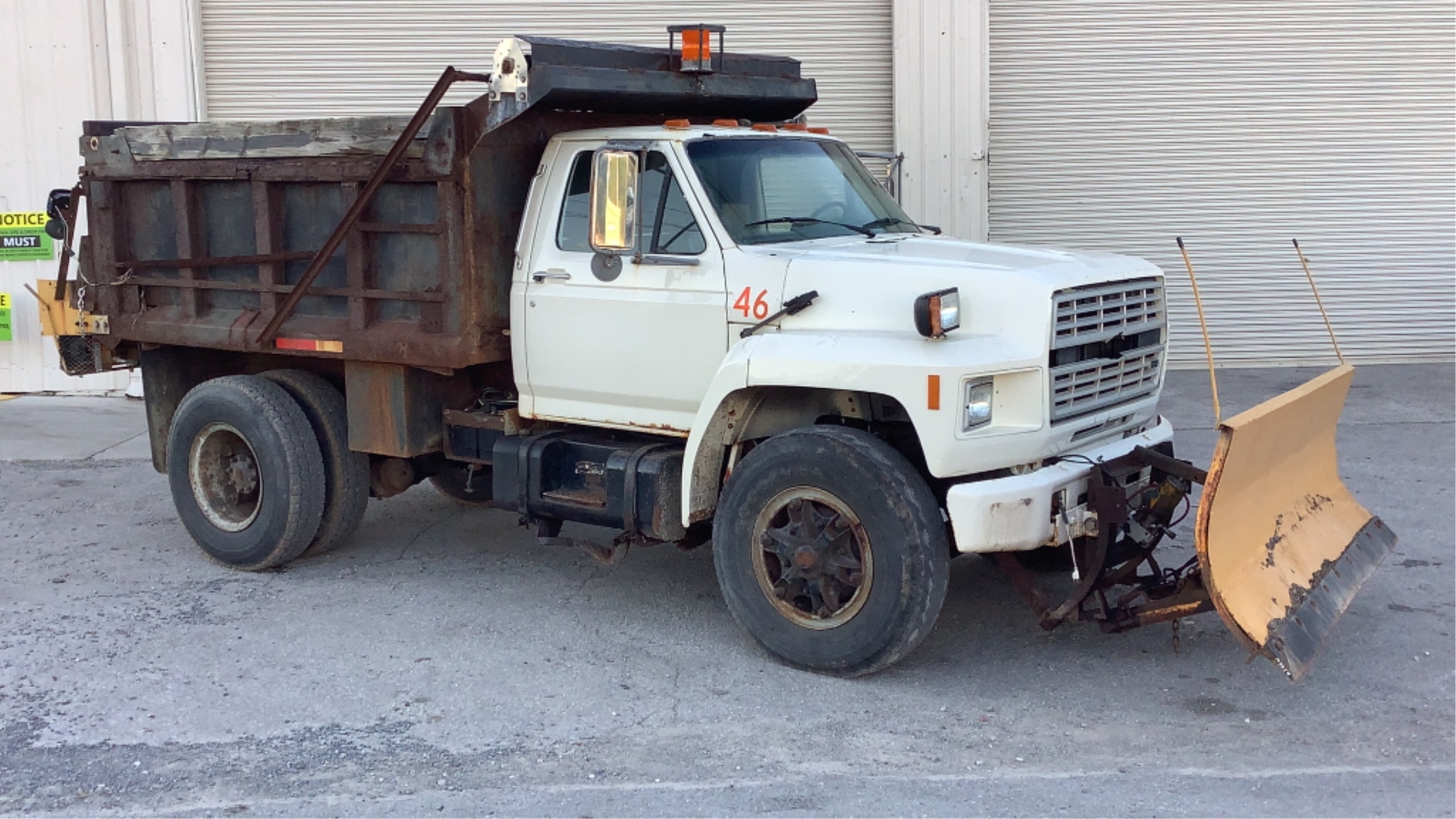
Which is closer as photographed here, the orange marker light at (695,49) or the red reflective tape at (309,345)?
the orange marker light at (695,49)

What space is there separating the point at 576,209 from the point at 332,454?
214 centimetres

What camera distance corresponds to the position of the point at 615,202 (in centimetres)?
620

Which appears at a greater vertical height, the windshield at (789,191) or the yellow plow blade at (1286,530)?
the windshield at (789,191)

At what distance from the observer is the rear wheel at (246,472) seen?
7465mm

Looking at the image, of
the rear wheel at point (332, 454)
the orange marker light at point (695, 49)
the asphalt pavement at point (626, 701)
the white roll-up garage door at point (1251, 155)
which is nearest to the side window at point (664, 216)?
the orange marker light at point (695, 49)

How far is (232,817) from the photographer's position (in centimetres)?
469

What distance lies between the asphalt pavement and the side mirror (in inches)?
72.4

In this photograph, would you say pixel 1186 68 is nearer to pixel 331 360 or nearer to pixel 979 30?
pixel 979 30

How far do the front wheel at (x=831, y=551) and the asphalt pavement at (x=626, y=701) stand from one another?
0.72 feet

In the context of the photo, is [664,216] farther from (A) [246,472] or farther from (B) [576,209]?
(A) [246,472]

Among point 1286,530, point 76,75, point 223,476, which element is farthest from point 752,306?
point 76,75

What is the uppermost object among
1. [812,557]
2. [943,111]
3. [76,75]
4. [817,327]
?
[76,75]

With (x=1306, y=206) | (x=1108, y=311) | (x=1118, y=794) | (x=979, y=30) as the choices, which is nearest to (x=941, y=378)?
(x=1108, y=311)

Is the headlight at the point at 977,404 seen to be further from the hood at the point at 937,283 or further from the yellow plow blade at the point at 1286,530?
the yellow plow blade at the point at 1286,530
